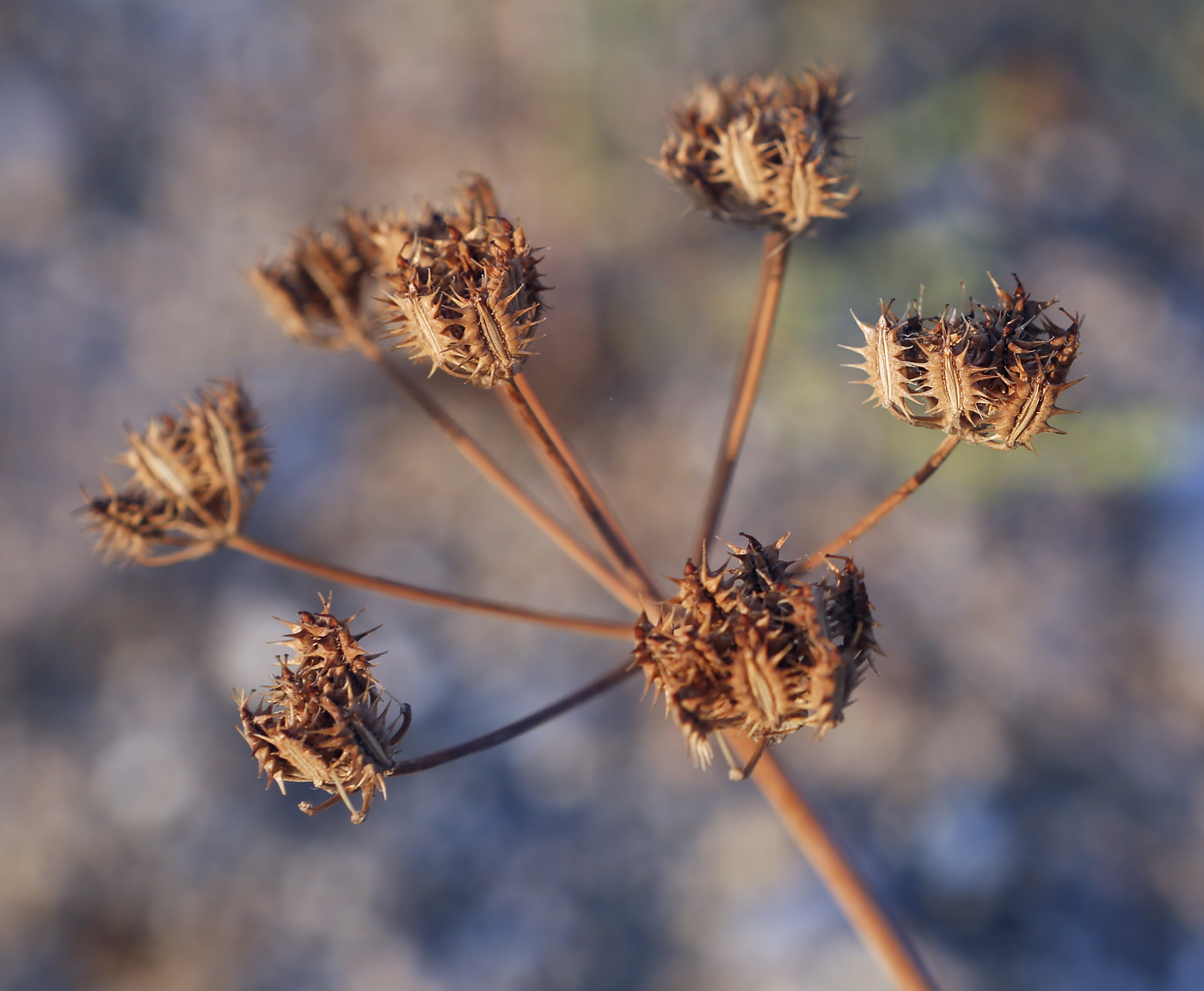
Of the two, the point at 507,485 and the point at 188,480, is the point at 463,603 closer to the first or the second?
the point at 507,485

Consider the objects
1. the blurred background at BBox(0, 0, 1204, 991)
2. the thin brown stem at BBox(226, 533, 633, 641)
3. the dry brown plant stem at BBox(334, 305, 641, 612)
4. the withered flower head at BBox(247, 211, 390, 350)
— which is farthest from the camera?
the blurred background at BBox(0, 0, 1204, 991)

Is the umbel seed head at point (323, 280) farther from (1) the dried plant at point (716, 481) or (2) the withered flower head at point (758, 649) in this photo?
(2) the withered flower head at point (758, 649)

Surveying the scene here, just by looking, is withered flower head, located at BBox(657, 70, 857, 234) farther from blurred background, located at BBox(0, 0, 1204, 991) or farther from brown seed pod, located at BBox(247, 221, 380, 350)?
blurred background, located at BBox(0, 0, 1204, 991)

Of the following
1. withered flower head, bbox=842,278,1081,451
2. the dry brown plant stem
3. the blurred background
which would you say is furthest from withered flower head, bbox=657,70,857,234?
the blurred background

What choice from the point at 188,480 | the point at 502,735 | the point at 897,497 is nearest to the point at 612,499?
the point at 188,480

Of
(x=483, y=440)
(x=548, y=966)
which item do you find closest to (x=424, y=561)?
(x=483, y=440)

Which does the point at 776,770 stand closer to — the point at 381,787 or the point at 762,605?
the point at 762,605
